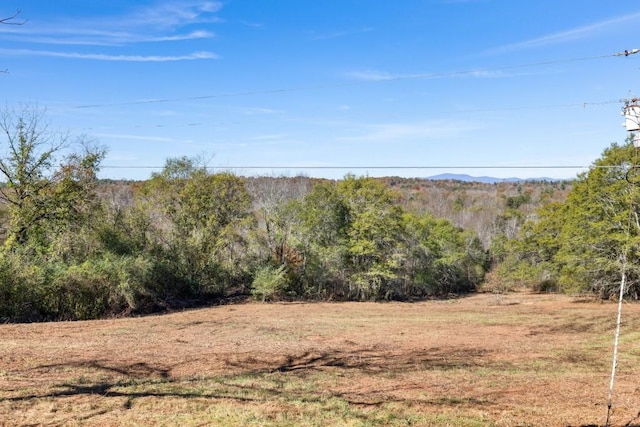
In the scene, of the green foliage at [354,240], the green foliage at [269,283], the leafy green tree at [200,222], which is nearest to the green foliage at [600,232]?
the green foliage at [354,240]

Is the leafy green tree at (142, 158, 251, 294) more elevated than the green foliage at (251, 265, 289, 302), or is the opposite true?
the leafy green tree at (142, 158, 251, 294)

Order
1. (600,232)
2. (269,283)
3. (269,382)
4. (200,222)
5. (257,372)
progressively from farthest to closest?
(200,222) < (269,283) < (600,232) < (257,372) < (269,382)

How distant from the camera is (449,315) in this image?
78.0ft

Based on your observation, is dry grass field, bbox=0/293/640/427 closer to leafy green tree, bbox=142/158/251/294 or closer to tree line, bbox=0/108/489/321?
tree line, bbox=0/108/489/321

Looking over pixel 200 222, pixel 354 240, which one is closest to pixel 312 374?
pixel 354 240

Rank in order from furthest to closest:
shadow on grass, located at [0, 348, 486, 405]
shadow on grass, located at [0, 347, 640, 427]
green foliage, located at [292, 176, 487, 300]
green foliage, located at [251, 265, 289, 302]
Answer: green foliage, located at [292, 176, 487, 300], green foliage, located at [251, 265, 289, 302], shadow on grass, located at [0, 348, 486, 405], shadow on grass, located at [0, 347, 640, 427]

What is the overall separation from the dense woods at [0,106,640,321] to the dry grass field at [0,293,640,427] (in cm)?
373

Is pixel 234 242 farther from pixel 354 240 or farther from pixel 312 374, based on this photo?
pixel 312 374

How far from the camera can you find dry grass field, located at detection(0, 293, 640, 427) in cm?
748

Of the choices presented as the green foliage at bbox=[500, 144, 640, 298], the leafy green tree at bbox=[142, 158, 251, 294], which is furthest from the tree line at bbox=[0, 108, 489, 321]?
the green foliage at bbox=[500, 144, 640, 298]

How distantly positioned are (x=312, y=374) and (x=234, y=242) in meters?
21.4

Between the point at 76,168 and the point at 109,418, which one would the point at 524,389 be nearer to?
the point at 109,418

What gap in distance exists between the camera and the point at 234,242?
102 ft

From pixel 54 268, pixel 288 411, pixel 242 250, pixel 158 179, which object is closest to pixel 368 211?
pixel 242 250
